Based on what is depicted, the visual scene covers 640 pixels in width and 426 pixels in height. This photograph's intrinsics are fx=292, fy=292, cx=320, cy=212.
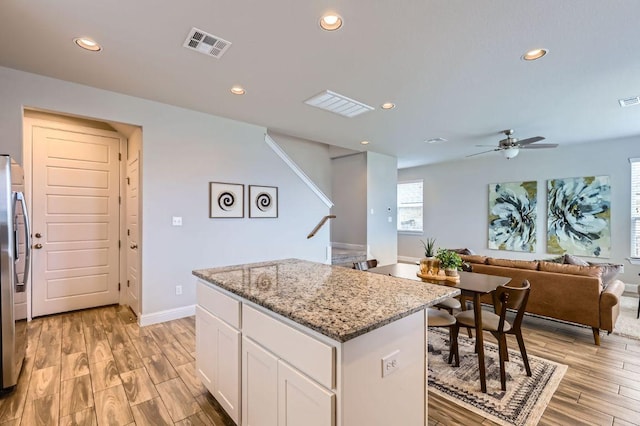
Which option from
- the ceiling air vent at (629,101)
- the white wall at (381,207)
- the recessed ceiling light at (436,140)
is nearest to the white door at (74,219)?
the white wall at (381,207)

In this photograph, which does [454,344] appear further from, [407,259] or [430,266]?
[407,259]

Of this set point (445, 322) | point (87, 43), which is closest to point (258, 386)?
point (445, 322)

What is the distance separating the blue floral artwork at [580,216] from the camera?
5527mm

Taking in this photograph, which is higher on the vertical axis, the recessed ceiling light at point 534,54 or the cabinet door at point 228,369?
the recessed ceiling light at point 534,54

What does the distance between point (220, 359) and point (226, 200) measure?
2.73 m

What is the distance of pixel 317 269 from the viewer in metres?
2.34

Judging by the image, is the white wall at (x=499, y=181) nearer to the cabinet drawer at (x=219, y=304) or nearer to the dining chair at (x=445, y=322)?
the dining chair at (x=445, y=322)

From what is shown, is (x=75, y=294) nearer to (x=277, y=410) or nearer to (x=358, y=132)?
(x=277, y=410)

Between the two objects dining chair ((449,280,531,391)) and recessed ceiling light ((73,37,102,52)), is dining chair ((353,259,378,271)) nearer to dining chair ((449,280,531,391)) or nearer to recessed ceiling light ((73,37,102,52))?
dining chair ((449,280,531,391))

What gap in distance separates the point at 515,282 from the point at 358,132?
3217 millimetres

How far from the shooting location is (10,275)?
2.18 metres

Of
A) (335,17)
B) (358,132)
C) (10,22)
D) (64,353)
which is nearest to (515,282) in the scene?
(358,132)

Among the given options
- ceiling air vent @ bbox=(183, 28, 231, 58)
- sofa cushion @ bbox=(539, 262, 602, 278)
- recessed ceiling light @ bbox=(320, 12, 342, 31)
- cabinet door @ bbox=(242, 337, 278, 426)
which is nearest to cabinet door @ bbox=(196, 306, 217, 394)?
cabinet door @ bbox=(242, 337, 278, 426)

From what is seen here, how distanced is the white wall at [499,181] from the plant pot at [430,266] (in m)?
5.03
